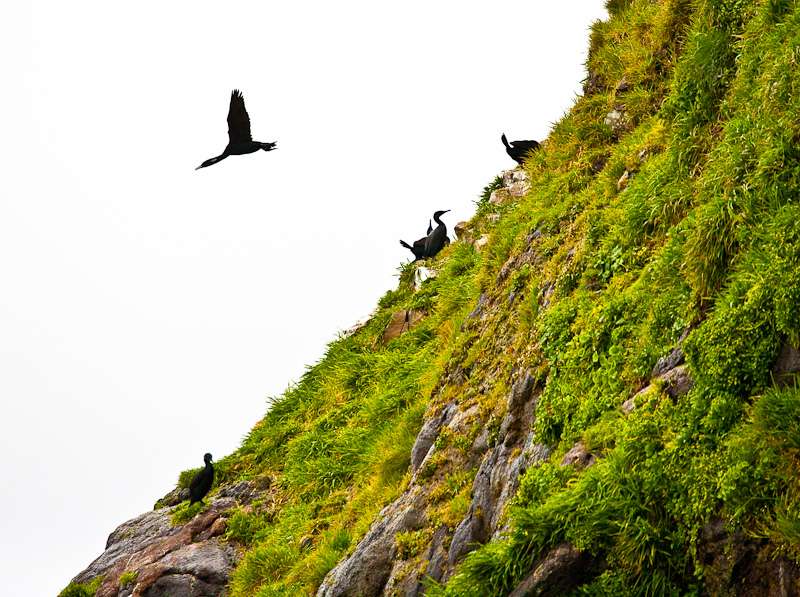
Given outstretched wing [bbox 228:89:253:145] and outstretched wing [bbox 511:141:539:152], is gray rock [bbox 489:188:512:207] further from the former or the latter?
outstretched wing [bbox 228:89:253:145]

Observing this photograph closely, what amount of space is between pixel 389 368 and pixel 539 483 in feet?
22.7

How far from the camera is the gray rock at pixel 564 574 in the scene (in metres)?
4.11

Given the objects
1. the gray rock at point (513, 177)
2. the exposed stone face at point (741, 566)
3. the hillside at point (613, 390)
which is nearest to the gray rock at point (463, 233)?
Answer: the gray rock at point (513, 177)

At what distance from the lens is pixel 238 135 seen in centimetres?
973

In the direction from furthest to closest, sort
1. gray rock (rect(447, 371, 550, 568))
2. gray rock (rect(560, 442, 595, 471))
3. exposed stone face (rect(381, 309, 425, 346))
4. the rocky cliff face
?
exposed stone face (rect(381, 309, 425, 346)) → gray rock (rect(447, 371, 550, 568)) → gray rock (rect(560, 442, 595, 471)) → the rocky cliff face

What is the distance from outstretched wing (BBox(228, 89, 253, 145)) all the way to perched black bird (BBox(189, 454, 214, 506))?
5.24 meters

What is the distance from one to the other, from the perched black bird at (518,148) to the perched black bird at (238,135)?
5.61m

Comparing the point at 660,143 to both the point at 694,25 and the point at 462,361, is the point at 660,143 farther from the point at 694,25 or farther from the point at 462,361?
the point at 462,361

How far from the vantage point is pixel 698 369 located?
4.24 m

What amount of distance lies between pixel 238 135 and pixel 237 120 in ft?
0.67

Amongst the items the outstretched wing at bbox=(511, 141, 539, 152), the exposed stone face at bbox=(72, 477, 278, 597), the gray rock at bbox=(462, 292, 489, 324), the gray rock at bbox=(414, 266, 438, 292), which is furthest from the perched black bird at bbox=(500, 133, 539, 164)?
the exposed stone face at bbox=(72, 477, 278, 597)

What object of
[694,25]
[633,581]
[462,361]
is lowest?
[633,581]

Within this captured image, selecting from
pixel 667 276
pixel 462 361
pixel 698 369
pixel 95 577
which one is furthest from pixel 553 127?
pixel 95 577

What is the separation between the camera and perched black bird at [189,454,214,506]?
11.7m
